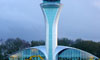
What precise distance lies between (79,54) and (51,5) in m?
12.0

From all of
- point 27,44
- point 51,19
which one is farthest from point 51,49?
point 27,44

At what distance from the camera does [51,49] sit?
182ft

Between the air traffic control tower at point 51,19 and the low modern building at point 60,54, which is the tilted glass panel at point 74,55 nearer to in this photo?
the low modern building at point 60,54

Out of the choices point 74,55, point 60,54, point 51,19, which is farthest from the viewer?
point 51,19

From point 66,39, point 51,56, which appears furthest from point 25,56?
point 66,39

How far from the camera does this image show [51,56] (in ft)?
180

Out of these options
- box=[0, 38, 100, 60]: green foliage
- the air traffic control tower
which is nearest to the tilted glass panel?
the air traffic control tower

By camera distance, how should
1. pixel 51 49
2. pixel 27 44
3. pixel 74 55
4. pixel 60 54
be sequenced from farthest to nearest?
pixel 27 44 → pixel 51 49 → pixel 60 54 → pixel 74 55

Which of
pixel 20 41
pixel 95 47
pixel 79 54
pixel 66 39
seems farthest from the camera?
pixel 66 39

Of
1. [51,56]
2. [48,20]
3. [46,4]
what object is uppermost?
[46,4]

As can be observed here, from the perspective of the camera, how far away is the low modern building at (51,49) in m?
54.0

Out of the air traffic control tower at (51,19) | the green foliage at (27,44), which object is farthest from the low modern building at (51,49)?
the green foliage at (27,44)

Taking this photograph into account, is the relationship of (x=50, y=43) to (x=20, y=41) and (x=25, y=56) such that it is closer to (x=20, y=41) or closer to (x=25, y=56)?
(x=25, y=56)

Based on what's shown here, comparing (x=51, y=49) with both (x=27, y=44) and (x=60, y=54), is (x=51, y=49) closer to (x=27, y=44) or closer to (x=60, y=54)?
(x=60, y=54)
